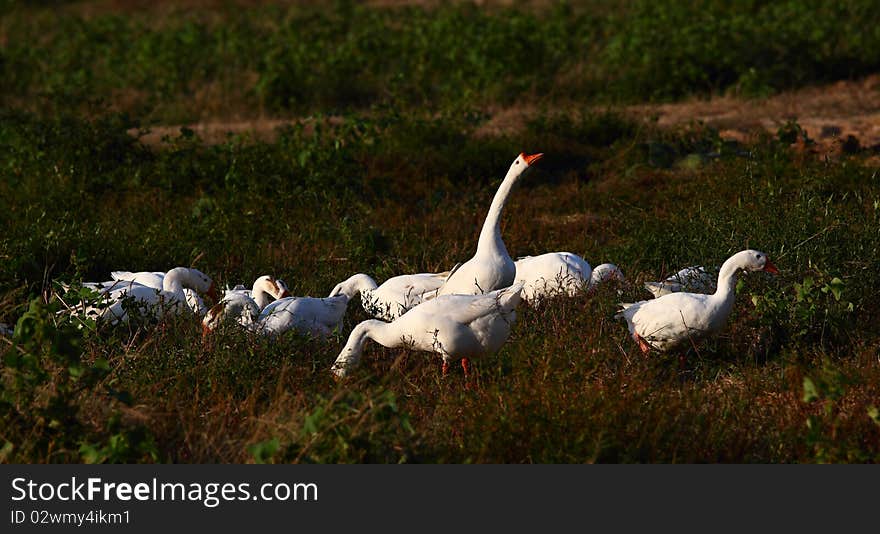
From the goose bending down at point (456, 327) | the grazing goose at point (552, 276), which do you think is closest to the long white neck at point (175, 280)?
the goose bending down at point (456, 327)

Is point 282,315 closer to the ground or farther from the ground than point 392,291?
farther from the ground

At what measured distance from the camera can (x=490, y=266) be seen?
7.58 meters

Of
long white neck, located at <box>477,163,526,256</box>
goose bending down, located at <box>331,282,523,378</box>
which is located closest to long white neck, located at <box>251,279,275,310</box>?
long white neck, located at <box>477,163,526,256</box>

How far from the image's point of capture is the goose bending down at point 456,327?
628 centimetres

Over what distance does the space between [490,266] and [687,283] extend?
1.25 metres

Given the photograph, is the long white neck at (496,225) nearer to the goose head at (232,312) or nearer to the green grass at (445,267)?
the green grass at (445,267)

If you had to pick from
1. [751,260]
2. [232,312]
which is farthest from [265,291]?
[751,260]

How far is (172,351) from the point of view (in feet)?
21.4

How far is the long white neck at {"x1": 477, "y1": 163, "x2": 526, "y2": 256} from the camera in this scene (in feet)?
25.1

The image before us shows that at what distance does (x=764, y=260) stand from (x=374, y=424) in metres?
2.88

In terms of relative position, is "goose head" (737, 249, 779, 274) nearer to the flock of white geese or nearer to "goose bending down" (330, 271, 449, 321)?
the flock of white geese

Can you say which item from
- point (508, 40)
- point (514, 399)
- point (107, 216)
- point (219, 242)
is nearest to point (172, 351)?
point (514, 399)

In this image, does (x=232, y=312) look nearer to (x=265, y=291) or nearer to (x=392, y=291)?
(x=265, y=291)

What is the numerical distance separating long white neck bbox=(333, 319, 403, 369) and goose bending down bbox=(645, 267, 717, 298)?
182 centimetres
